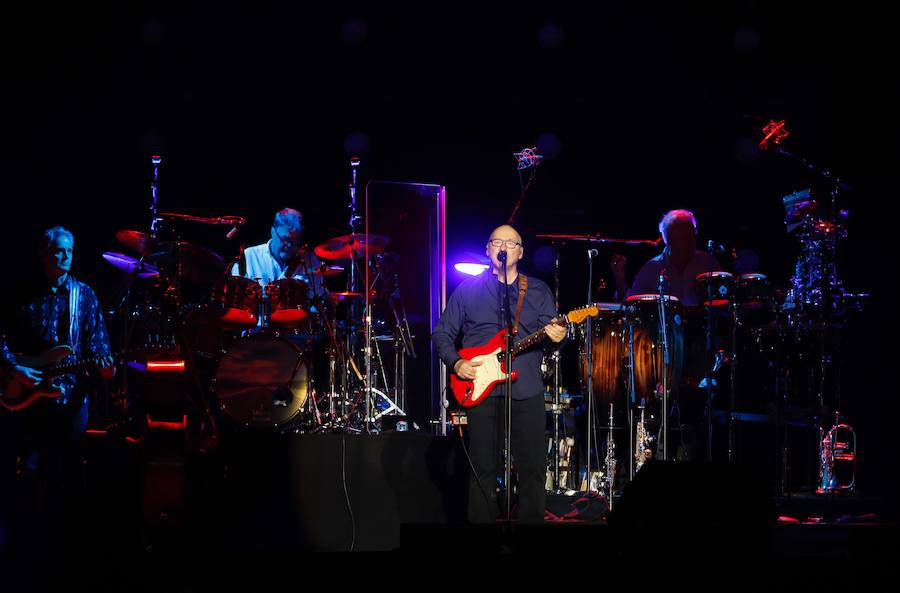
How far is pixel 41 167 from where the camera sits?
8656mm

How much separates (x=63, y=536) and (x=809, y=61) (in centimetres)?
815

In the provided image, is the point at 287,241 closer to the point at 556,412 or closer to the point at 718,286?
the point at 556,412

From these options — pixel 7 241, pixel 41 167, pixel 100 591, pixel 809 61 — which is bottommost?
pixel 100 591

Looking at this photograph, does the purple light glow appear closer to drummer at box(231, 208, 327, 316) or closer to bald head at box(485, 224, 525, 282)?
drummer at box(231, 208, 327, 316)

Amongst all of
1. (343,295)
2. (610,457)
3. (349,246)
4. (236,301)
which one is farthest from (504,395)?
(236,301)

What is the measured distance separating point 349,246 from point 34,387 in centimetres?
278

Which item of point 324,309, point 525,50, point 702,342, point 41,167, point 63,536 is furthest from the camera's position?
point 525,50

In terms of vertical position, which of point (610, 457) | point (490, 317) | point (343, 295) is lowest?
point (610, 457)

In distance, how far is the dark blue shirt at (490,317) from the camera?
602cm

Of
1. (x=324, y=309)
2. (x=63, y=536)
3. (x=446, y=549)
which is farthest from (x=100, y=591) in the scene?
(x=324, y=309)

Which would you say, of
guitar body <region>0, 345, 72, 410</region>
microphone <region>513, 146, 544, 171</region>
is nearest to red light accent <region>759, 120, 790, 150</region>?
microphone <region>513, 146, 544, 171</region>

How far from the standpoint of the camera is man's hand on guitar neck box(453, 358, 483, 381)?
5.89 meters

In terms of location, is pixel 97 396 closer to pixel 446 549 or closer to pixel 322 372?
pixel 322 372

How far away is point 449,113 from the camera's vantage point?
9.74m
